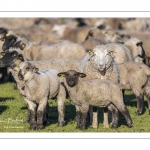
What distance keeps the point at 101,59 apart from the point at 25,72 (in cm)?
185

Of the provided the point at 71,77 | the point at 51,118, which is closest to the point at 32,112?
the point at 71,77

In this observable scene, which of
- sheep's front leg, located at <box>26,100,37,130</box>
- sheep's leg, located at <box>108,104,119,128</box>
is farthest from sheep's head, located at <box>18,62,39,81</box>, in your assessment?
sheep's leg, located at <box>108,104,119,128</box>

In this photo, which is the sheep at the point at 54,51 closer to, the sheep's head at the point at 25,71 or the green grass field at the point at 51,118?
the green grass field at the point at 51,118

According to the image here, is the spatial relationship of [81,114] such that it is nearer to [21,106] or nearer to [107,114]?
[107,114]

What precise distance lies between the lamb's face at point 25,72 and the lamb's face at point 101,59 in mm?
1642

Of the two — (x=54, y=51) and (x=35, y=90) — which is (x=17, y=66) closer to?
(x=35, y=90)

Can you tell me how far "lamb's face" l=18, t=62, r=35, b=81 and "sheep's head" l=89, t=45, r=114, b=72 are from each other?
164 centimetres

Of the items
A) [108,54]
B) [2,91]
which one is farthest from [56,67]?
[2,91]

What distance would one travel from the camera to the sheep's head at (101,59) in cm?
1232

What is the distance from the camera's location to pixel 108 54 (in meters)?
12.5

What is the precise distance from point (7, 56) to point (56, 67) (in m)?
1.41

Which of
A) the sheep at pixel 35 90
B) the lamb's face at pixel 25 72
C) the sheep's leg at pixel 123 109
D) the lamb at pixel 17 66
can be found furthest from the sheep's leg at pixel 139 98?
the lamb's face at pixel 25 72

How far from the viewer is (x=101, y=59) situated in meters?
12.4
